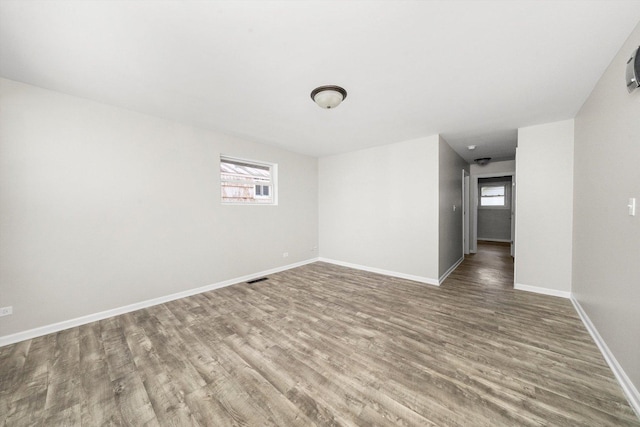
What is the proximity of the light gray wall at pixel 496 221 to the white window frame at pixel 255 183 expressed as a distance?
8.49m

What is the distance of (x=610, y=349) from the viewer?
5.96ft

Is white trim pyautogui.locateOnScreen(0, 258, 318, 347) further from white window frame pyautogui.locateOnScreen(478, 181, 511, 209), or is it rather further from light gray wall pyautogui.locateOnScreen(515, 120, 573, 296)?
white window frame pyautogui.locateOnScreen(478, 181, 511, 209)

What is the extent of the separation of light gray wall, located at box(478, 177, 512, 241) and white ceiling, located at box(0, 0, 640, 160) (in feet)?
21.7

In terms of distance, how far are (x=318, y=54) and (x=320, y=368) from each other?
8.30 ft

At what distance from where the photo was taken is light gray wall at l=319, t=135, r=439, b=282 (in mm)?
3820

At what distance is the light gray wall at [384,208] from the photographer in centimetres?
382

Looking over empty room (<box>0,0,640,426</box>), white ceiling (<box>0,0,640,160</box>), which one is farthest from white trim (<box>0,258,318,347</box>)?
white ceiling (<box>0,0,640,160</box>)

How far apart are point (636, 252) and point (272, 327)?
297 centimetres

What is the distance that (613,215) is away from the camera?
1815 mm

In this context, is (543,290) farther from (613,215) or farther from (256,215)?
(256,215)

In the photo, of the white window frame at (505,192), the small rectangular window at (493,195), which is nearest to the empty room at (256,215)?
the white window frame at (505,192)

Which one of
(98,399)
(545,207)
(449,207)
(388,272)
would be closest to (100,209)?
(98,399)

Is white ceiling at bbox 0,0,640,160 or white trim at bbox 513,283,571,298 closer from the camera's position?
white ceiling at bbox 0,0,640,160

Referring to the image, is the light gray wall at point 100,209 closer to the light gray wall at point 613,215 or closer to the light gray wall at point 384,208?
the light gray wall at point 384,208
